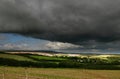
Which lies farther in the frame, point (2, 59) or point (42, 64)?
point (2, 59)

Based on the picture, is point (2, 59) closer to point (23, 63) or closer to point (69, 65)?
point (23, 63)

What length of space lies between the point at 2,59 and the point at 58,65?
1323 inches

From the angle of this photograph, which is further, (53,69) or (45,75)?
(53,69)

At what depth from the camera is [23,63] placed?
133 metres

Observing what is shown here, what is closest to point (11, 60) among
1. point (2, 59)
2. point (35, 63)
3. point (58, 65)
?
point (2, 59)

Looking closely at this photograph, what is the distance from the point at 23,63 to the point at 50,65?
557 inches

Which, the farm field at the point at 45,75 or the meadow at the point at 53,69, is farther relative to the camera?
the meadow at the point at 53,69

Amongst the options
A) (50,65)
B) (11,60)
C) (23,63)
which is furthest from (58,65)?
(11,60)

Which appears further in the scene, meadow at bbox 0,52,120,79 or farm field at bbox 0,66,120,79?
meadow at bbox 0,52,120,79

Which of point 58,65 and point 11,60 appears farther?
point 11,60

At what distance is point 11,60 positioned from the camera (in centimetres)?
14225

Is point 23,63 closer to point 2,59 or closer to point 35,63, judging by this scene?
point 35,63

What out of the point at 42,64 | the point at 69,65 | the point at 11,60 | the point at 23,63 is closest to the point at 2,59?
the point at 11,60

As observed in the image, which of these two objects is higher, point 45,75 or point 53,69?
point 53,69
